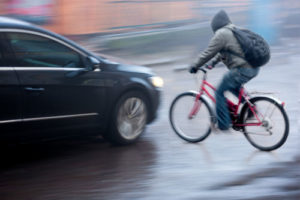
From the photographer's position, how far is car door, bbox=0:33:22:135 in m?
5.39

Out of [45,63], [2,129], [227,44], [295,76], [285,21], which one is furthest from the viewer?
[285,21]

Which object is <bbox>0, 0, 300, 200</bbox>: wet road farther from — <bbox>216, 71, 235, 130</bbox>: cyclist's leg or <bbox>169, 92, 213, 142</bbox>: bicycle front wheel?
<bbox>216, 71, 235, 130</bbox>: cyclist's leg

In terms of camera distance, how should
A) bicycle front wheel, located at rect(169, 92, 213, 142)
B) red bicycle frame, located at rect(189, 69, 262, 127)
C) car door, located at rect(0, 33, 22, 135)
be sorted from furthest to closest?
bicycle front wheel, located at rect(169, 92, 213, 142) < red bicycle frame, located at rect(189, 69, 262, 127) < car door, located at rect(0, 33, 22, 135)

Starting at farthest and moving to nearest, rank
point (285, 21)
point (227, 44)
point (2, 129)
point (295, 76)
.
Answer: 1. point (285, 21)
2. point (295, 76)
3. point (227, 44)
4. point (2, 129)

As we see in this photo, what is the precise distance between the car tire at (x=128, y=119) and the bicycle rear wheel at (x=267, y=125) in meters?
1.29

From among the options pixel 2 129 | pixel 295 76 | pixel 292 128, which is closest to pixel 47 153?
pixel 2 129

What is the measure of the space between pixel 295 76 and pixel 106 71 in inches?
274

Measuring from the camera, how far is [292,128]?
24.6 ft

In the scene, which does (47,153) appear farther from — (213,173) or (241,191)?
(241,191)

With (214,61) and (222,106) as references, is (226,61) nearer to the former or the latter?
(214,61)

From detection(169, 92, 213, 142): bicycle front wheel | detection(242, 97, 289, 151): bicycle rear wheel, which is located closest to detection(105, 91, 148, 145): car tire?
detection(169, 92, 213, 142): bicycle front wheel

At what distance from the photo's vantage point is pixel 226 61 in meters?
6.53

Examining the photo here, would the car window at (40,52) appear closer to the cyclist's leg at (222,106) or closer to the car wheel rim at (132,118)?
the car wheel rim at (132,118)

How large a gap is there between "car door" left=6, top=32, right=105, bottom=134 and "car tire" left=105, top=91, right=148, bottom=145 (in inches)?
10.9
